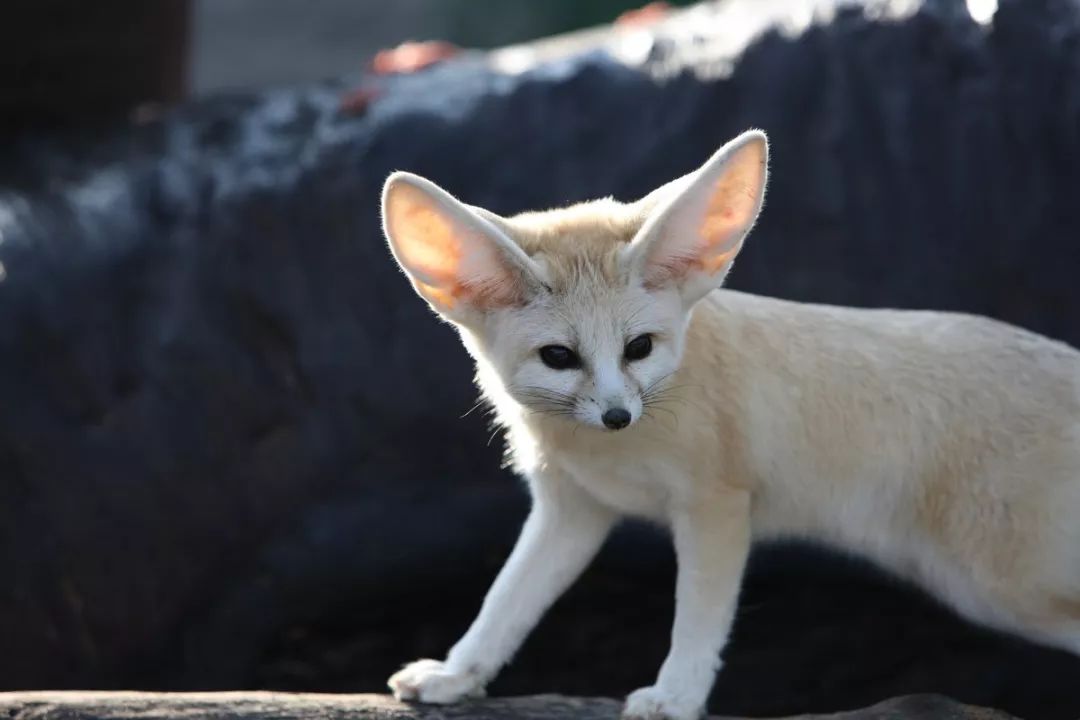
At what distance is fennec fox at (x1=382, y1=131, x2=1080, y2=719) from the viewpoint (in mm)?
2908

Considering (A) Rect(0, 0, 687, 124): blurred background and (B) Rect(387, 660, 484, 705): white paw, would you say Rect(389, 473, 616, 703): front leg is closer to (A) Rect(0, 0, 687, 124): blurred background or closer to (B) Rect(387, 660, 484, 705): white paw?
(B) Rect(387, 660, 484, 705): white paw

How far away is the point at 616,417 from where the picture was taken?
109 inches

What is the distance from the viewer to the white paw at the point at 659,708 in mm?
3127

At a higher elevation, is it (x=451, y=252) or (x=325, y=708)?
(x=451, y=252)

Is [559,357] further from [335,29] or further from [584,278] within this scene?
[335,29]

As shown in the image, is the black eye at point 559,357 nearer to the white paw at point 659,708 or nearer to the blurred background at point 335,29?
the white paw at point 659,708

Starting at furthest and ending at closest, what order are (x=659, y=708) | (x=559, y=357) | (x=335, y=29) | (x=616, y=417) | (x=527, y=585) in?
1. (x=335, y=29)
2. (x=527, y=585)
3. (x=659, y=708)
4. (x=559, y=357)
5. (x=616, y=417)

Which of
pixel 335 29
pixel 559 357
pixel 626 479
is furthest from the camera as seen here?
pixel 335 29

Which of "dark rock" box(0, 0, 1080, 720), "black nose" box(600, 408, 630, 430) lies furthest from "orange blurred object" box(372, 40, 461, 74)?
"black nose" box(600, 408, 630, 430)

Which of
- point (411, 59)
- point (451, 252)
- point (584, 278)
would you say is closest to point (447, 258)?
point (451, 252)

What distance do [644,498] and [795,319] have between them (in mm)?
572

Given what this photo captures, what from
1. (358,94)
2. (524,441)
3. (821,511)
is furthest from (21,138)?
(821,511)

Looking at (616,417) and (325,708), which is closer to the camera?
(616,417)

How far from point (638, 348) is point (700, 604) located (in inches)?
24.7
